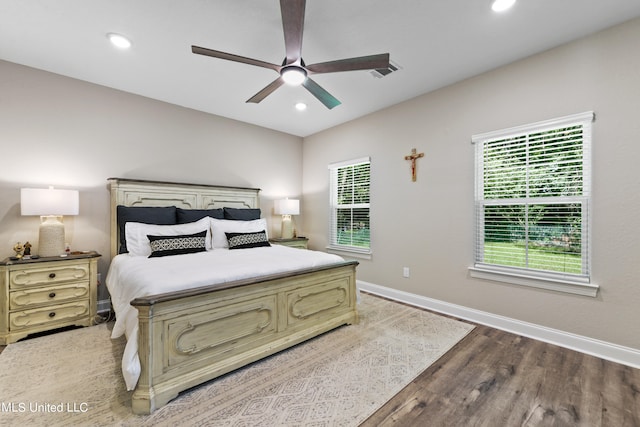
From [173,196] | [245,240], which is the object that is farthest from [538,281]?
[173,196]

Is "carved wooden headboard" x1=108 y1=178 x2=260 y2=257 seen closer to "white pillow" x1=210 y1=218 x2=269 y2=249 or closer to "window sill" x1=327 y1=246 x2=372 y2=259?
"white pillow" x1=210 y1=218 x2=269 y2=249

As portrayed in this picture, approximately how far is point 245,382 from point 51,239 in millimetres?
2442

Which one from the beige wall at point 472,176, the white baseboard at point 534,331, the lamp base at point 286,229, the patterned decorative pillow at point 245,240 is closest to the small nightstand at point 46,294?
the patterned decorative pillow at point 245,240

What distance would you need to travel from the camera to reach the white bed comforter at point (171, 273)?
67.9 inches

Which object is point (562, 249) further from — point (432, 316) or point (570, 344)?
point (432, 316)

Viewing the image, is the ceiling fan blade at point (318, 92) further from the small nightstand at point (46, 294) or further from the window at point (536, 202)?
the small nightstand at point (46, 294)

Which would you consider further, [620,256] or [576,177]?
[576,177]

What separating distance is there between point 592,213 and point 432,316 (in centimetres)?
173

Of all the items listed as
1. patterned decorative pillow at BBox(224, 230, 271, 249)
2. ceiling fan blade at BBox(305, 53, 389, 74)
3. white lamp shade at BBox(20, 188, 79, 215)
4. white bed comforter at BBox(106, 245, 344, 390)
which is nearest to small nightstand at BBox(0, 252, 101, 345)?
white bed comforter at BBox(106, 245, 344, 390)

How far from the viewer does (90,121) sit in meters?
3.20

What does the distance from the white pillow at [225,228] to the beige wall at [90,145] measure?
894mm

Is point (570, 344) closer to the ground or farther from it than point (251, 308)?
closer to the ground

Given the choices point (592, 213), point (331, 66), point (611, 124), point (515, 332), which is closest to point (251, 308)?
point (331, 66)

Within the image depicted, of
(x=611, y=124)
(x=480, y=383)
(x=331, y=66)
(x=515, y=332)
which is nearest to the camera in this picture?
(x=480, y=383)
